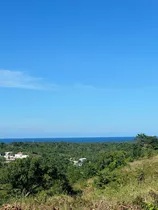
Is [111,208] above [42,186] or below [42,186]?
above

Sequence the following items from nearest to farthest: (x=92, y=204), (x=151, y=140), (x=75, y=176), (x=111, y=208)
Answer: (x=111, y=208), (x=92, y=204), (x=75, y=176), (x=151, y=140)

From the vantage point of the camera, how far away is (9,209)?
16.8ft

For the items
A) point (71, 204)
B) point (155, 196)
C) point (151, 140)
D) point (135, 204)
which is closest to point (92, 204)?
point (71, 204)

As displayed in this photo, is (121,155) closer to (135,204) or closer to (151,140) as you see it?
(151,140)

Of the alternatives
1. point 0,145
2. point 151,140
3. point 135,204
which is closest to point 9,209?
point 135,204

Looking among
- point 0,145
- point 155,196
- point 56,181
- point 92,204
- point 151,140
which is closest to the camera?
point 92,204

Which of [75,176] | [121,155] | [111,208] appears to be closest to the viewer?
[111,208]

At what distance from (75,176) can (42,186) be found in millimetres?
11091

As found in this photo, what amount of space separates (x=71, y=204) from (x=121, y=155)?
3013cm

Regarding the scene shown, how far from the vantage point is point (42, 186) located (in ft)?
71.7

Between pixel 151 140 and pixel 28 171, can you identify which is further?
pixel 151 140

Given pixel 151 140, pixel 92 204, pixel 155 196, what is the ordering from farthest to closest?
pixel 151 140
pixel 155 196
pixel 92 204

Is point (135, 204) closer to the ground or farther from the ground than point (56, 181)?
farther from the ground

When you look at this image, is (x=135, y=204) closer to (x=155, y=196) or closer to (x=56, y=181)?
(x=155, y=196)
